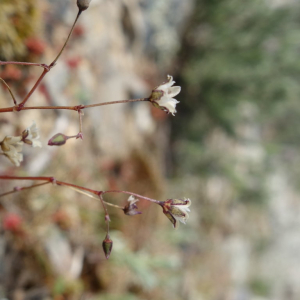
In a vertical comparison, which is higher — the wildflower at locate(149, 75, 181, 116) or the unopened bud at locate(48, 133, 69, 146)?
the wildflower at locate(149, 75, 181, 116)

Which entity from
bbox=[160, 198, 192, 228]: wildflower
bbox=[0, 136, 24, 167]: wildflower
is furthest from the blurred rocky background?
bbox=[160, 198, 192, 228]: wildflower

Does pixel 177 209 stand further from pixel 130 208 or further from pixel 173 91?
pixel 173 91

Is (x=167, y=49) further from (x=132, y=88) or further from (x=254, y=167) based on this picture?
(x=254, y=167)

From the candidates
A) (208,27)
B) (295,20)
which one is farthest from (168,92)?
(295,20)

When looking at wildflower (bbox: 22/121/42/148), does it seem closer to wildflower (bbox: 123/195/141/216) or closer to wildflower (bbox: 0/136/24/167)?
wildflower (bbox: 0/136/24/167)

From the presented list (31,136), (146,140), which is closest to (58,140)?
(31,136)

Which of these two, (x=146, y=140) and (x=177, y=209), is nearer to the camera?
(x=177, y=209)
